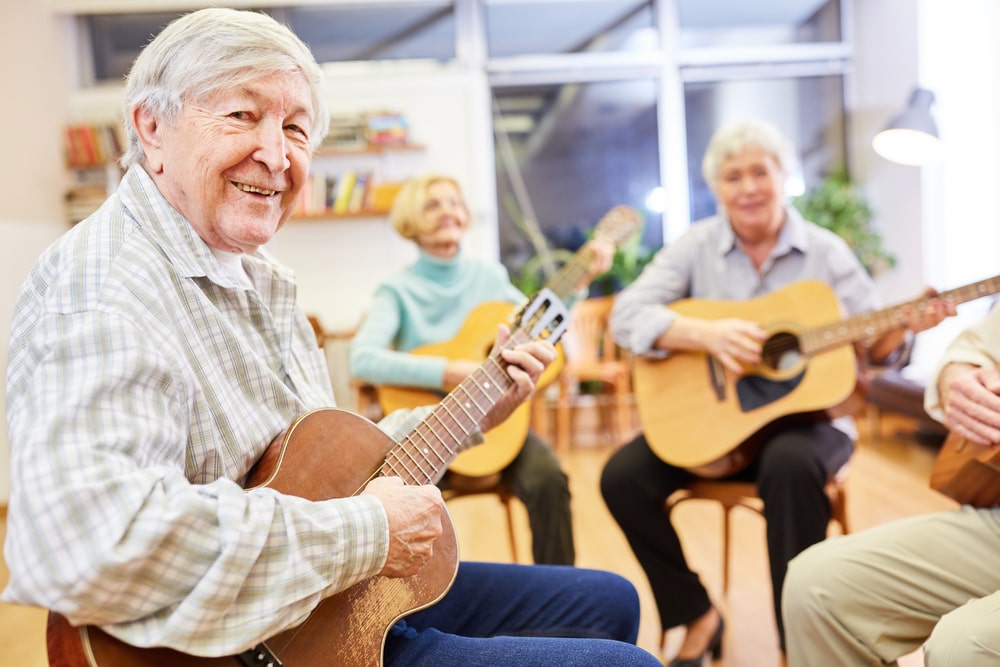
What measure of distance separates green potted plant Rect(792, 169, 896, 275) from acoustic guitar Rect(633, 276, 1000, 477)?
3.46m

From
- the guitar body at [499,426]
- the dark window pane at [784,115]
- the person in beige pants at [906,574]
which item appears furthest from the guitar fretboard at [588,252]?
the dark window pane at [784,115]

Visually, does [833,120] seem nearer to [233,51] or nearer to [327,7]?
[327,7]

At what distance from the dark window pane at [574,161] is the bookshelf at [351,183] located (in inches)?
32.4

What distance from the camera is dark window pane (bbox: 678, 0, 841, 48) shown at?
18.6 ft

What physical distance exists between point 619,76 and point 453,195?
→ 369cm

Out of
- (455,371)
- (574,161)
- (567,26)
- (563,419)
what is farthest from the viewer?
(574,161)

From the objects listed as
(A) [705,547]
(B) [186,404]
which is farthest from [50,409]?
(A) [705,547]

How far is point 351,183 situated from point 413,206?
297 cm

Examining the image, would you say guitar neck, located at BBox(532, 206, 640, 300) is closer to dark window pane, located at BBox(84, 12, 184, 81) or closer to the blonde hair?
the blonde hair

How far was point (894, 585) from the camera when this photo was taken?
1.35 metres

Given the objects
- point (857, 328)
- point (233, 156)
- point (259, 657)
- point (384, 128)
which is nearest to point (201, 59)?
point (233, 156)

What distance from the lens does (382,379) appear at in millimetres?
2154

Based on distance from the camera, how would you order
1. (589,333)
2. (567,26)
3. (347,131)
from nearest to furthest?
(589,333)
(347,131)
(567,26)

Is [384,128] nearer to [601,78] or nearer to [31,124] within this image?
[601,78]
